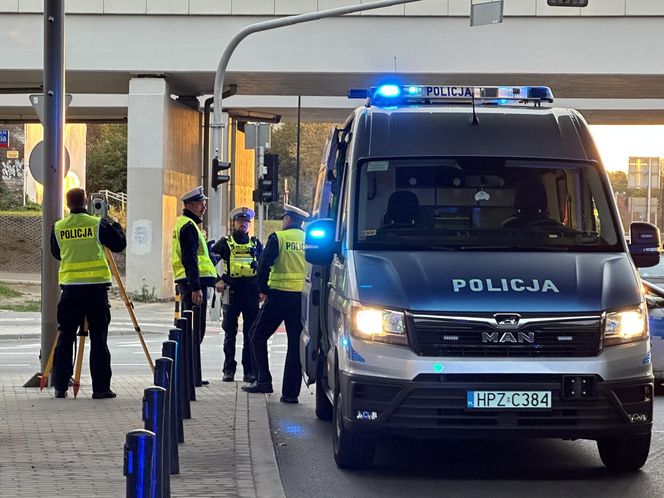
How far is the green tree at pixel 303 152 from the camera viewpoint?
3383 inches

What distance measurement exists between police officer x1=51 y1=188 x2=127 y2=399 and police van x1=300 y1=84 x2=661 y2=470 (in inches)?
103

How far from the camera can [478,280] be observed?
7.80 metres

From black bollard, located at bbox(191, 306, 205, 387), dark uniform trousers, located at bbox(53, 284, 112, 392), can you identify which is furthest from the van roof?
black bollard, located at bbox(191, 306, 205, 387)

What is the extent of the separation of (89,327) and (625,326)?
17.7ft

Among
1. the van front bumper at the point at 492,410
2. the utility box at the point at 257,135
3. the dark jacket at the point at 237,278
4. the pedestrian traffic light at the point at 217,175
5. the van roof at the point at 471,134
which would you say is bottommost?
the van front bumper at the point at 492,410

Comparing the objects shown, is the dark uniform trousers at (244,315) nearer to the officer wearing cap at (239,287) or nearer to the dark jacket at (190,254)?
the officer wearing cap at (239,287)

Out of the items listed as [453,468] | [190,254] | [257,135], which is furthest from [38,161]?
[257,135]

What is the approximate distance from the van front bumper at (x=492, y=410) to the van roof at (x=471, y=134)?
186cm

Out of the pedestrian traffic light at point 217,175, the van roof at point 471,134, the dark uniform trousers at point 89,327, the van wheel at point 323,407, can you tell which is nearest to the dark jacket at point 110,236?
the dark uniform trousers at point 89,327

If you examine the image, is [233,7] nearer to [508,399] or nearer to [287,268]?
[287,268]

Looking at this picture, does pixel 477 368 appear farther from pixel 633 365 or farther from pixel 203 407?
pixel 203 407

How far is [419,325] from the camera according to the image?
25.0ft

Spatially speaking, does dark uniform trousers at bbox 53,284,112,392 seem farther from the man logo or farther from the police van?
the man logo

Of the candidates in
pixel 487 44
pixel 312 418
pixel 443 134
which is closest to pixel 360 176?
pixel 443 134
